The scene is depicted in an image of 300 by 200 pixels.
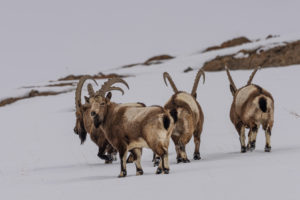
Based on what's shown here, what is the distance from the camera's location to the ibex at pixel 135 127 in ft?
24.1

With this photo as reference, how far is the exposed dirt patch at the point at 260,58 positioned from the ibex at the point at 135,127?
60.2ft

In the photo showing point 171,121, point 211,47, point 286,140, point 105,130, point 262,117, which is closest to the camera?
point 171,121

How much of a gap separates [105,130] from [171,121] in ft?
4.38

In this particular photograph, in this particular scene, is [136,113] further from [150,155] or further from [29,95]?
[29,95]

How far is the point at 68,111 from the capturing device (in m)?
19.7

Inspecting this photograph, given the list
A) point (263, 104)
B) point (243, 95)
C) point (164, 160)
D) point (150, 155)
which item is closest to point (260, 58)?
point (150, 155)

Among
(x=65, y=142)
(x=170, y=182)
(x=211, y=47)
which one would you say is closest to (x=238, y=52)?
(x=211, y=47)

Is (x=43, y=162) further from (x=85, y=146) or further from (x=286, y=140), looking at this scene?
(x=286, y=140)

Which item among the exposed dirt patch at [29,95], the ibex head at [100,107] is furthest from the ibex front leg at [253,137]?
the exposed dirt patch at [29,95]

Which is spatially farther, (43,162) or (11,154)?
(11,154)

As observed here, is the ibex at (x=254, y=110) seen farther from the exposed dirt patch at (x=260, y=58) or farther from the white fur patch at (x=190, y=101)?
the exposed dirt patch at (x=260, y=58)

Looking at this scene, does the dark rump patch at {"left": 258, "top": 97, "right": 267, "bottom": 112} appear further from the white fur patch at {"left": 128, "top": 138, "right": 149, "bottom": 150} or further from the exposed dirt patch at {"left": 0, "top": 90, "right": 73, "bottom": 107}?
the exposed dirt patch at {"left": 0, "top": 90, "right": 73, "bottom": 107}

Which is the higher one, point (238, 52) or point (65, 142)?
point (238, 52)

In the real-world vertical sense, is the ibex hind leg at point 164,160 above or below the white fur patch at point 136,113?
below
